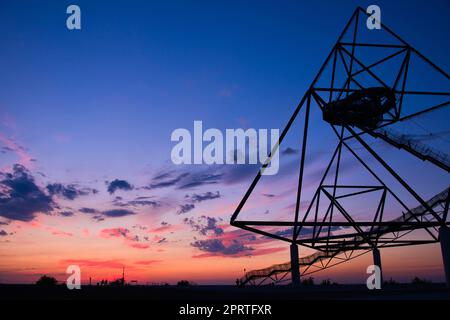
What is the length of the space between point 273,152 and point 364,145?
5.65 meters

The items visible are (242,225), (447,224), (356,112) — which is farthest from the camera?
(356,112)

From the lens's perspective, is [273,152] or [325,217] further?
[325,217]

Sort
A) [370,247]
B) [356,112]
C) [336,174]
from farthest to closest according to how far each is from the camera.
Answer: [370,247]
[336,174]
[356,112]

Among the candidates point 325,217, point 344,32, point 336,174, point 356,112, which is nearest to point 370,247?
point 325,217

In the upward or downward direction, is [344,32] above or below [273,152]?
above

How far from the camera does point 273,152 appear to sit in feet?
82.4
